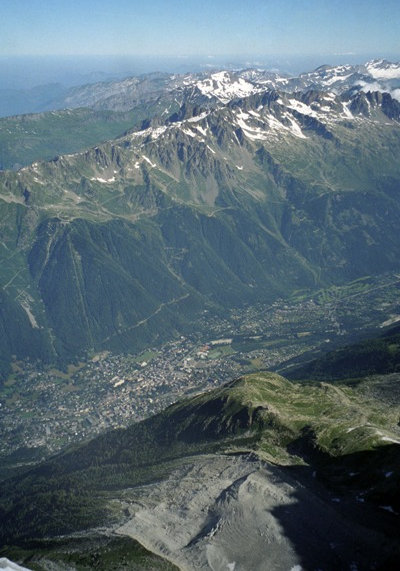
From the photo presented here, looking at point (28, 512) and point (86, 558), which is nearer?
point (86, 558)

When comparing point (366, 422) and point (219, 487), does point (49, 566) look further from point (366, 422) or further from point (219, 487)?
point (366, 422)

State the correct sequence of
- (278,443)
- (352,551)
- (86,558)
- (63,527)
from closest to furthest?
(352,551)
(86,558)
(63,527)
(278,443)

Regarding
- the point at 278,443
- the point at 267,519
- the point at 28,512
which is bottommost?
the point at 28,512

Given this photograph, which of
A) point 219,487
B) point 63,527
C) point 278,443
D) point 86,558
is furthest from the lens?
point 278,443

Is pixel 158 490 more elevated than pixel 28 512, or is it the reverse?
pixel 158 490

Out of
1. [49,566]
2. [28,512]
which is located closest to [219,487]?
[49,566]

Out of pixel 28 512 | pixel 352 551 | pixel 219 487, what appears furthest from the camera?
pixel 28 512

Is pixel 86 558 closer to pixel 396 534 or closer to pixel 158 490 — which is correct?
pixel 158 490

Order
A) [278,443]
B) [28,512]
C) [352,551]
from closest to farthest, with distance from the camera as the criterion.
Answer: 1. [352,551]
2. [278,443]
3. [28,512]

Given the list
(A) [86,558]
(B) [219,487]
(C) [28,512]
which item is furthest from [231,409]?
(A) [86,558]
